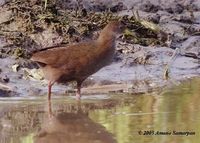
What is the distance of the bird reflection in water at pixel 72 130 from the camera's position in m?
5.85

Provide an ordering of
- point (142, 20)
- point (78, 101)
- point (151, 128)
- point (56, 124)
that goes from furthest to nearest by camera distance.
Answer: point (142, 20) < point (78, 101) < point (56, 124) < point (151, 128)

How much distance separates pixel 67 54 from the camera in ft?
24.9

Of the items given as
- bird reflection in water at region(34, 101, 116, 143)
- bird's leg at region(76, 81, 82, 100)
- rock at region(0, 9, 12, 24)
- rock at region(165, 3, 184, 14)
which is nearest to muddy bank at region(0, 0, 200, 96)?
rock at region(0, 9, 12, 24)

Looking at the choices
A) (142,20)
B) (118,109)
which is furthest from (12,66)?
(142,20)

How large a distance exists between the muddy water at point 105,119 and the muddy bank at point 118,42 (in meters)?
0.54

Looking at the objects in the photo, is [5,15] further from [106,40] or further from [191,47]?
[191,47]

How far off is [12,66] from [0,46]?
56 cm

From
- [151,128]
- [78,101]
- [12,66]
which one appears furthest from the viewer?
[12,66]

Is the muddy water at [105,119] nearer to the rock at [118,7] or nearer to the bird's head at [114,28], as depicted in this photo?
the bird's head at [114,28]

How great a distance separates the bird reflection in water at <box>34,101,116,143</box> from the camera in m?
5.85

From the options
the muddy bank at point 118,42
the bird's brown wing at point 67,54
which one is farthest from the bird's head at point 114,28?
the muddy bank at point 118,42

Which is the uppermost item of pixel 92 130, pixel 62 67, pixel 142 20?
pixel 142 20

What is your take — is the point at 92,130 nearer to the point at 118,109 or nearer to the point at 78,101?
the point at 118,109

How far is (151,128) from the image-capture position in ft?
20.0
